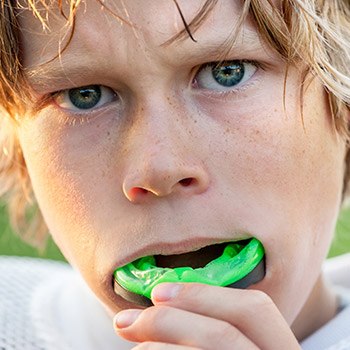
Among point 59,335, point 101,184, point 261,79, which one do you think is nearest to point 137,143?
point 101,184

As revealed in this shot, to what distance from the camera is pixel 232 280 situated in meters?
1.19

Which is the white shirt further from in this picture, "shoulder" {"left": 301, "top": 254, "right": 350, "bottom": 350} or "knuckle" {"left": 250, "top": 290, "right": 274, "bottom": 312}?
"knuckle" {"left": 250, "top": 290, "right": 274, "bottom": 312}

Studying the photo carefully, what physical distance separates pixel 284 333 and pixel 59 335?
45cm

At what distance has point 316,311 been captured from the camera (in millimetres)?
1486

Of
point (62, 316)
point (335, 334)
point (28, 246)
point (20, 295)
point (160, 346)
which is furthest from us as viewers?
point (28, 246)

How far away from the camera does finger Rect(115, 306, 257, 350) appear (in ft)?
3.47

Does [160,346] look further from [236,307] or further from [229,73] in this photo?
[229,73]

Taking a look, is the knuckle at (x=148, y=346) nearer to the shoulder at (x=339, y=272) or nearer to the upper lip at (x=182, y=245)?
the upper lip at (x=182, y=245)

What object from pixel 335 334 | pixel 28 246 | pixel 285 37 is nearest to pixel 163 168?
pixel 285 37

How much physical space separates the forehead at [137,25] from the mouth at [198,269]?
243 mm

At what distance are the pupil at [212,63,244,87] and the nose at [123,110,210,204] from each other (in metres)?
0.11

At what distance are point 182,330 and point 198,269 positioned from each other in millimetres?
136

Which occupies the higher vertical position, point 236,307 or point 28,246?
point 28,246

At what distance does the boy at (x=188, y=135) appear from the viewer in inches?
46.3
